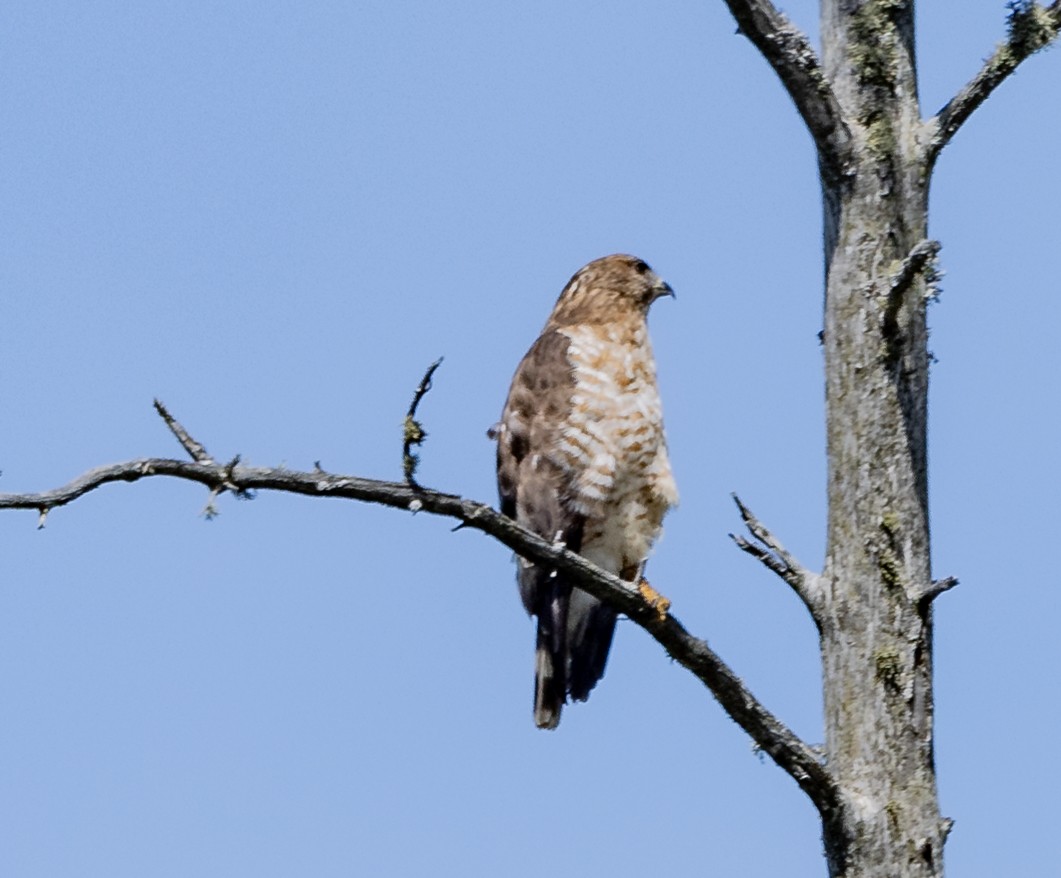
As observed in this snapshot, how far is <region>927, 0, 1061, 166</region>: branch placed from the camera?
177 inches

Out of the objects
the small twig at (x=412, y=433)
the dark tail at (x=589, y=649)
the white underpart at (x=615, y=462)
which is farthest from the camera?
the dark tail at (x=589, y=649)

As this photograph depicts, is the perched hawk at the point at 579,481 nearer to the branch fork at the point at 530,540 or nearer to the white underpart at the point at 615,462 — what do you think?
the white underpart at the point at 615,462

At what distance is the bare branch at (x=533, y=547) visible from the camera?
3.84m

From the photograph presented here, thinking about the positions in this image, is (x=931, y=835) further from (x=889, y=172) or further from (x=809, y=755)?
(x=889, y=172)

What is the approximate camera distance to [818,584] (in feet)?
14.1

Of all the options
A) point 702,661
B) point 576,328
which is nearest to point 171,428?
point 702,661

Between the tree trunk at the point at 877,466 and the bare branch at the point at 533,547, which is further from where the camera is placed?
the tree trunk at the point at 877,466

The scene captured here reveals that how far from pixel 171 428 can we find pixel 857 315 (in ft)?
5.96

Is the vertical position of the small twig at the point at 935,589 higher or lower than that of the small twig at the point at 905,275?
lower

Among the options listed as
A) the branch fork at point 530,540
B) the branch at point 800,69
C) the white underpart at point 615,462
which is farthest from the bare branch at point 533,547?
the white underpart at point 615,462

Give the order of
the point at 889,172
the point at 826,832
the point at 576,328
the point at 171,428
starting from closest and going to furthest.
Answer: the point at 171,428, the point at 826,832, the point at 889,172, the point at 576,328

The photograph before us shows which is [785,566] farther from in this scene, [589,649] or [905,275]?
[589,649]

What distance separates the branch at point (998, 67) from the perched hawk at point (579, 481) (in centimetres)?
193

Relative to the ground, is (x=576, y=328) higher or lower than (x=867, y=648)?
higher
